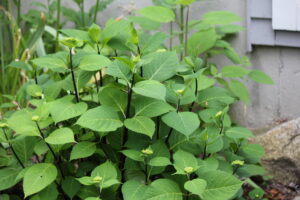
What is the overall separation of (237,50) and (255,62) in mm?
150

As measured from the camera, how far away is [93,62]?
184cm

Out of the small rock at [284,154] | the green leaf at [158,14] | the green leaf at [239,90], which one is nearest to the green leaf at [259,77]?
the green leaf at [239,90]

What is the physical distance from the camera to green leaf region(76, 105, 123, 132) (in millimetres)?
1724

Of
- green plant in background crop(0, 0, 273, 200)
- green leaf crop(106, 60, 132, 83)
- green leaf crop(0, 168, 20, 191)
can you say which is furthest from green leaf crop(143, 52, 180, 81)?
green leaf crop(0, 168, 20, 191)

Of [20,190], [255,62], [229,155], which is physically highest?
[255,62]

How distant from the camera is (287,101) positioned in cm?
331

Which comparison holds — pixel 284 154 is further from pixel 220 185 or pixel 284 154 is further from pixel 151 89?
pixel 151 89

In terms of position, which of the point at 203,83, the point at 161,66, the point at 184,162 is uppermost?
the point at 161,66

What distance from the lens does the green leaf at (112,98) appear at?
1.86 metres

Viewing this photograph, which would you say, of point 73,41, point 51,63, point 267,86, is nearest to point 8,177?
point 51,63

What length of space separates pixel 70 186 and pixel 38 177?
16 centimetres

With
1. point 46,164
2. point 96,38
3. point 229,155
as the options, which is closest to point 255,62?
point 229,155

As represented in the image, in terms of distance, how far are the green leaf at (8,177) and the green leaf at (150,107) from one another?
0.56m

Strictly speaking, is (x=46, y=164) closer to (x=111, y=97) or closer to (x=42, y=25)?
(x=111, y=97)
